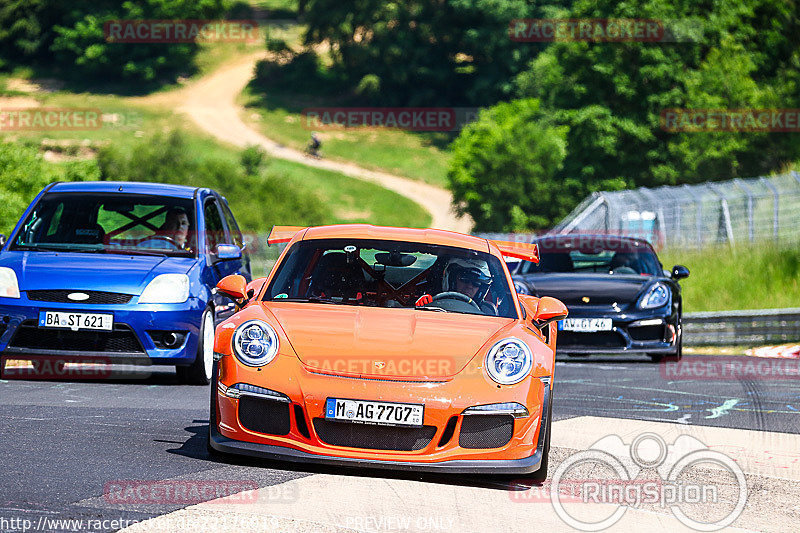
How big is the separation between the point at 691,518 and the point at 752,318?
13.3m

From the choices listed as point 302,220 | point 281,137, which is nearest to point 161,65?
point 281,137

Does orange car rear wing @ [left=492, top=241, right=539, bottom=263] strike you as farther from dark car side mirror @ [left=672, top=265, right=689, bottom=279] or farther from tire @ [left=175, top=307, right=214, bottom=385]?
dark car side mirror @ [left=672, top=265, right=689, bottom=279]

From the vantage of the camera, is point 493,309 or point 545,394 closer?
point 545,394

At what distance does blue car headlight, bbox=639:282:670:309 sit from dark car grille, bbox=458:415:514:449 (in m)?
8.15

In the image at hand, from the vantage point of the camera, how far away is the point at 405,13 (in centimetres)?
10812

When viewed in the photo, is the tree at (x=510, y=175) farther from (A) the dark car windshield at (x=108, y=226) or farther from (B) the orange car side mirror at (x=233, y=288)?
(B) the orange car side mirror at (x=233, y=288)

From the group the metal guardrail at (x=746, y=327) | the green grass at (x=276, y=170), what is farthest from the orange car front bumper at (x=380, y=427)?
the green grass at (x=276, y=170)

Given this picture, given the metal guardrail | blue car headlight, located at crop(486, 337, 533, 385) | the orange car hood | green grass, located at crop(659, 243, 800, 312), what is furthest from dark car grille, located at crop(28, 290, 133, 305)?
green grass, located at crop(659, 243, 800, 312)

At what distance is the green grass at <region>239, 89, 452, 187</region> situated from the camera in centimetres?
9181

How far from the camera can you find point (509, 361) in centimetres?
669

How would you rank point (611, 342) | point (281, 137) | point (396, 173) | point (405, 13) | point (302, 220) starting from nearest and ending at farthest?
point (611, 342), point (302, 220), point (396, 173), point (281, 137), point (405, 13)

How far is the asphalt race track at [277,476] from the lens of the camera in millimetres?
5617

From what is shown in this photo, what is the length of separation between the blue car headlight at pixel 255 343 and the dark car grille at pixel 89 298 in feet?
12.7

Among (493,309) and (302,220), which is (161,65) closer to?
(302,220)
